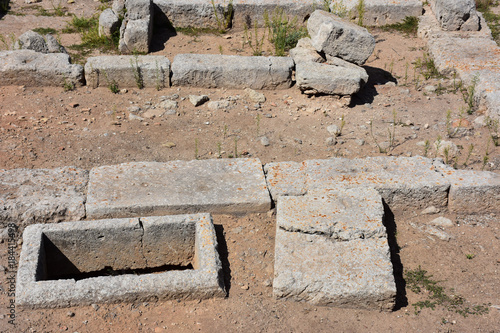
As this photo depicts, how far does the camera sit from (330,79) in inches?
277

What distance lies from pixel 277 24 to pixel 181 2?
1.70m

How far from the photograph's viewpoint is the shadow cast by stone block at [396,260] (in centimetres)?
454

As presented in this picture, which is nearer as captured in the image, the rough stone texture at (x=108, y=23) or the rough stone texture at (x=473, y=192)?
the rough stone texture at (x=473, y=192)

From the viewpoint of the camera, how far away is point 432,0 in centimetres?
952

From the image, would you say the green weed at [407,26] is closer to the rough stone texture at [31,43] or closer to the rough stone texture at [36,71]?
the rough stone texture at [36,71]

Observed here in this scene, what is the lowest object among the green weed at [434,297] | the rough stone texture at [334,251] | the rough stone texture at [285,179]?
the green weed at [434,297]

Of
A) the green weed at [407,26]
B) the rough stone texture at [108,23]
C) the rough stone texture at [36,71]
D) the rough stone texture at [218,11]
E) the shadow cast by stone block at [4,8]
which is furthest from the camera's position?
the shadow cast by stone block at [4,8]

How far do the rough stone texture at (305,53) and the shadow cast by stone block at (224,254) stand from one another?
3414 mm

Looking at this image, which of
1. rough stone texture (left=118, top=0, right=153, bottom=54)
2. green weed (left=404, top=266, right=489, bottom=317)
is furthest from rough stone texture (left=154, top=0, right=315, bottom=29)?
green weed (left=404, top=266, right=489, bottom=317)

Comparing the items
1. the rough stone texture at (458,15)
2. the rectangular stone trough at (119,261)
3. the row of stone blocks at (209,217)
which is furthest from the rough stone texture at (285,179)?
the rough stone texture at (458,15)

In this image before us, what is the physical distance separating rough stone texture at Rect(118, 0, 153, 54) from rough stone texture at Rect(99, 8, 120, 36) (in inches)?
6.5

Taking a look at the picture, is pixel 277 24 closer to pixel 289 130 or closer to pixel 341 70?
pixel 341 70

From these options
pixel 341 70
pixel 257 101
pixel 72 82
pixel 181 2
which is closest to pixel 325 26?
pixel 341 70

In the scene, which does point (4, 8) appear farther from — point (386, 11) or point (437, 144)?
point (437, 144)
